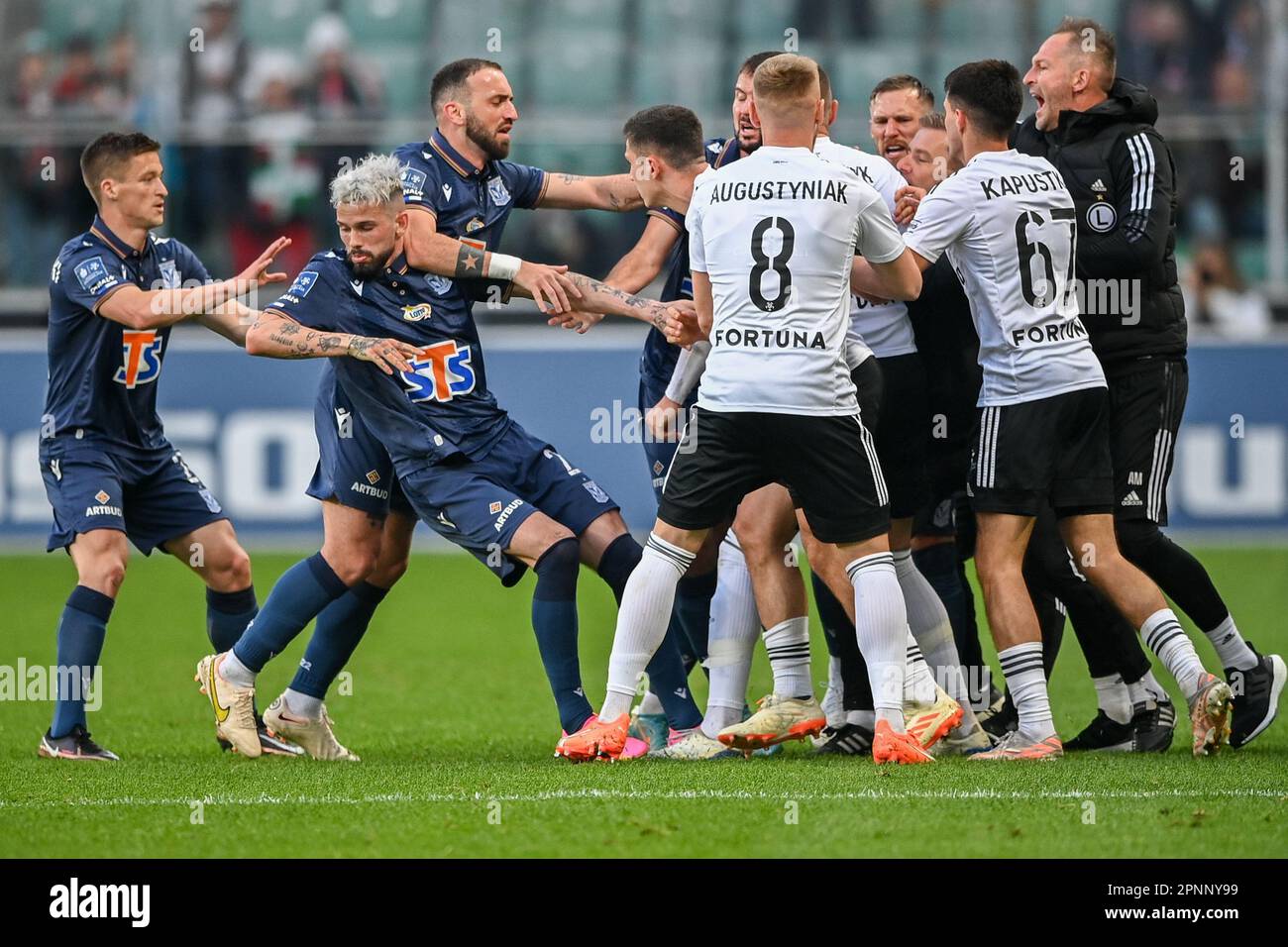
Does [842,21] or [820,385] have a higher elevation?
[842,21]

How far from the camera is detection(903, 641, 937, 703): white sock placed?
6441mm

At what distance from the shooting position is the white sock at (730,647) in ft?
22.6

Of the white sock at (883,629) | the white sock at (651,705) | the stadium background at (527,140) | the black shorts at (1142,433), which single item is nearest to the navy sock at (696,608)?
the white sock at (651,705)

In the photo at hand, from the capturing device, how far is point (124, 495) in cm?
746

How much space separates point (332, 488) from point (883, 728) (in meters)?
2.37

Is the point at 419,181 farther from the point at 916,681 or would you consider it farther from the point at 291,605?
the point at 916,681

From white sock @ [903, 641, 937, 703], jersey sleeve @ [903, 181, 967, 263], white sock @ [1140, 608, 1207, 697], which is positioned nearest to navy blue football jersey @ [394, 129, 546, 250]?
jersey sleeve @ [903, 181, 967, 263]

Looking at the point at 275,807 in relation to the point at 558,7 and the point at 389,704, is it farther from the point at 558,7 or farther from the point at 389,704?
the point at 558,7

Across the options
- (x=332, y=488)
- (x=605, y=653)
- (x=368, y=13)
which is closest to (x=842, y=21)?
(x=368, y=13)

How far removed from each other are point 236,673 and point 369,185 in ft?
6.47

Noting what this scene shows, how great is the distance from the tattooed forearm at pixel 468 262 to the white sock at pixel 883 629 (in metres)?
1.86

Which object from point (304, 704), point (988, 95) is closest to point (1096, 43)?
point (988, 95)

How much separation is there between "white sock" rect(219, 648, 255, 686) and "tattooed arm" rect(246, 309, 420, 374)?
4.20 ft

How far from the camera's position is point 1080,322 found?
22.1 feet
